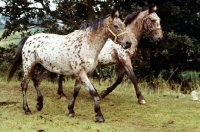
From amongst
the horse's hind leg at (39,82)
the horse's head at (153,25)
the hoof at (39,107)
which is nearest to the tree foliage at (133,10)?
the horse's head at (153,25)

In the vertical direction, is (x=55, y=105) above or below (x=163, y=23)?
below

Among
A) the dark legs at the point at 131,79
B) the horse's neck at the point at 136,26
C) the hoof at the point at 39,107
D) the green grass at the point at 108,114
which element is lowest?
the green grass at the point at 108,114

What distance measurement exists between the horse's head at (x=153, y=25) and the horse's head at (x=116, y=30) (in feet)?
7.00

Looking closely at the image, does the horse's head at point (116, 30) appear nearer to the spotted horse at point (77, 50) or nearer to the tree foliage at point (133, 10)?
the spotted horse at point (77, 50)

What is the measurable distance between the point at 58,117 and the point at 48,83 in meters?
5.25

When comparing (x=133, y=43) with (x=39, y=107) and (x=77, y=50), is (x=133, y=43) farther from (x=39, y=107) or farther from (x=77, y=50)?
(x=39, y=107)

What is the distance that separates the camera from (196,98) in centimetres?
986

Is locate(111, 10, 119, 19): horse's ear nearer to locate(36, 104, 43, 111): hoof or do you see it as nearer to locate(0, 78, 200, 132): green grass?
locate(0, 78, 200, 132): green grass

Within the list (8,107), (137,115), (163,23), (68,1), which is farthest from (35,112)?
(163,23)

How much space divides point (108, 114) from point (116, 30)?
1739mm

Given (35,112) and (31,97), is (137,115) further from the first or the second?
(31,97)

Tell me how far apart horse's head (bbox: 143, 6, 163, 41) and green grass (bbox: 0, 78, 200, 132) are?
1.48 meters

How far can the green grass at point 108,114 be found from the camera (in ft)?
21.7

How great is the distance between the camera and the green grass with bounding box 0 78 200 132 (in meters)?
6.62
